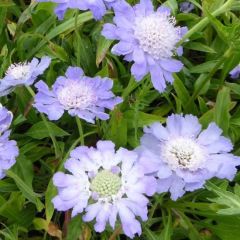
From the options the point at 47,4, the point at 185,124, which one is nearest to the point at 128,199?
the point at 185,124

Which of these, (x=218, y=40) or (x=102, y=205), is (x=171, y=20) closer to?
(x=218, y=40)

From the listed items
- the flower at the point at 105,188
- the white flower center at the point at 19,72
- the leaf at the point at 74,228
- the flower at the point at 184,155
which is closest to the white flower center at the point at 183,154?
the flower at the point at 184,155

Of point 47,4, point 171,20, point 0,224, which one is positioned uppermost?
point 171,20

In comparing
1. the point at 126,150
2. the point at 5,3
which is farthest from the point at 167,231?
the point at 5,3

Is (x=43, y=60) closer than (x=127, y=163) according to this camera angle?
No

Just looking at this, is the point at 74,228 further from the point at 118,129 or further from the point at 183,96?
the point at 183,96

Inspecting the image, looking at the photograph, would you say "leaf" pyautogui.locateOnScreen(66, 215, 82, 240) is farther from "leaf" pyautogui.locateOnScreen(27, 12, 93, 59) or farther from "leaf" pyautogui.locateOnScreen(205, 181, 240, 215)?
"leaf" pyautogui.locateOnScreen(27, 12, 93, 59)
